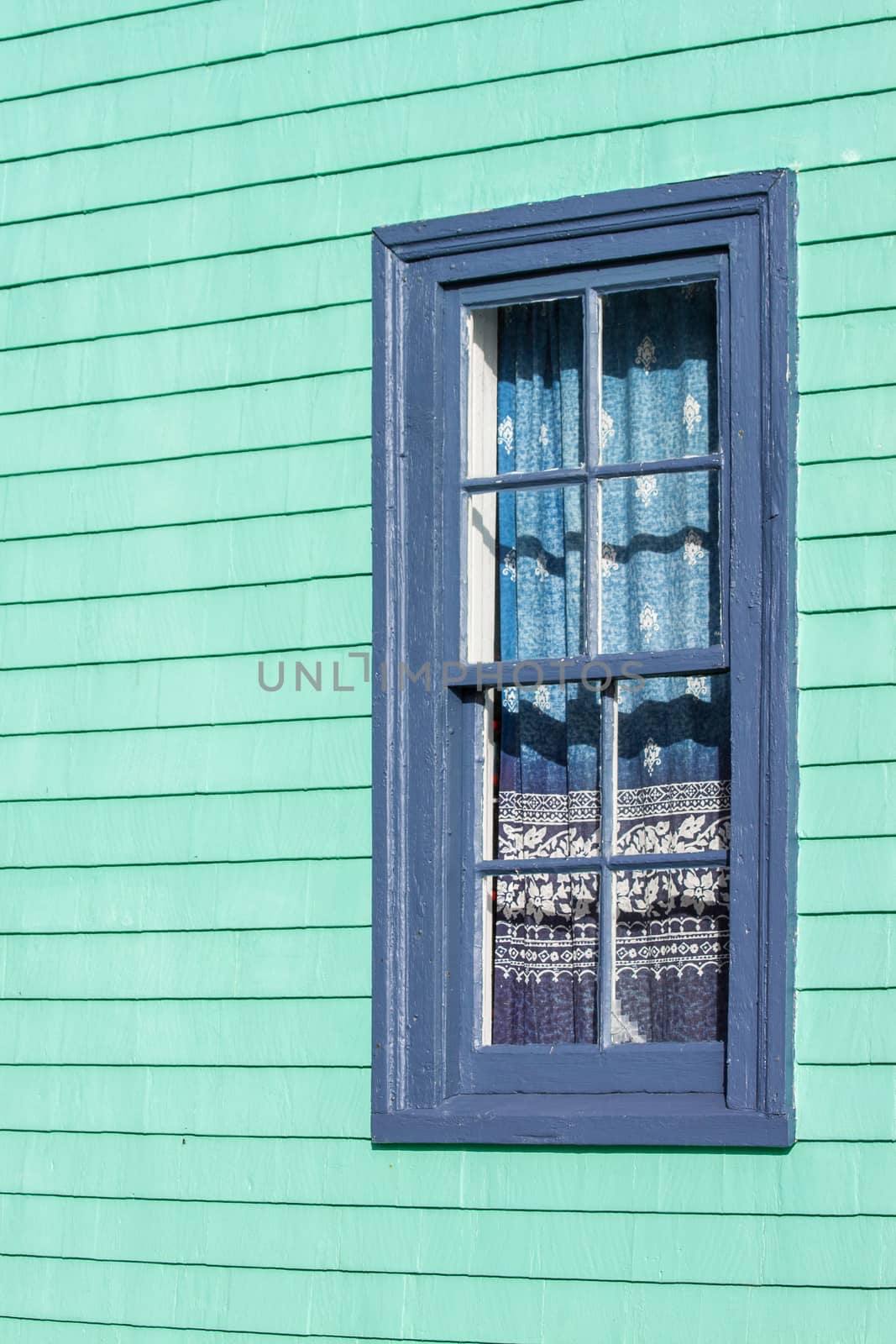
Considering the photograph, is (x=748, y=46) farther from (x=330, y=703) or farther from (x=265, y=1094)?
(x=265, y=1094)

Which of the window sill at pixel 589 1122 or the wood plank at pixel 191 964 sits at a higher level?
the wood plank at pixel 191 964

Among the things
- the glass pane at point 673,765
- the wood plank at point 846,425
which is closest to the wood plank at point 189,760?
the glass pane at point 673,765

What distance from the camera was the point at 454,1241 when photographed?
170 inches

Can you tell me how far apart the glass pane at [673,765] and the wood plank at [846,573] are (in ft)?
1.03

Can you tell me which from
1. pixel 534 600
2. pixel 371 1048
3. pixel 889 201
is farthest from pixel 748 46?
pixel 371 1048

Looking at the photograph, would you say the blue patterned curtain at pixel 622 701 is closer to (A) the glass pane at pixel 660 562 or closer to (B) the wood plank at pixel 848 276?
(A) the glass pane at pixel 660 562

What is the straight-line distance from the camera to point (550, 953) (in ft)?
14.8

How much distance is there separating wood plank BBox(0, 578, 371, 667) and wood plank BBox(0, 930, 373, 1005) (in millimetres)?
711

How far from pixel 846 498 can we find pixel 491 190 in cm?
121

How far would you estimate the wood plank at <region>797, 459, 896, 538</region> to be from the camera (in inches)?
165

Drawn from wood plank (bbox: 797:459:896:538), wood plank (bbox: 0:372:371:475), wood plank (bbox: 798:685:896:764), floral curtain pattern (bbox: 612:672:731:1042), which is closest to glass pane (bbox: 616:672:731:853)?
floral curtain pattern (bbox: 612:672:731:1042)

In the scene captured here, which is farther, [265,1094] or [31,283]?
[31,283]

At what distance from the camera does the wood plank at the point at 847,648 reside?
416 centimetres

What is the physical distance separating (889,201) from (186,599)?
1.98 meters
